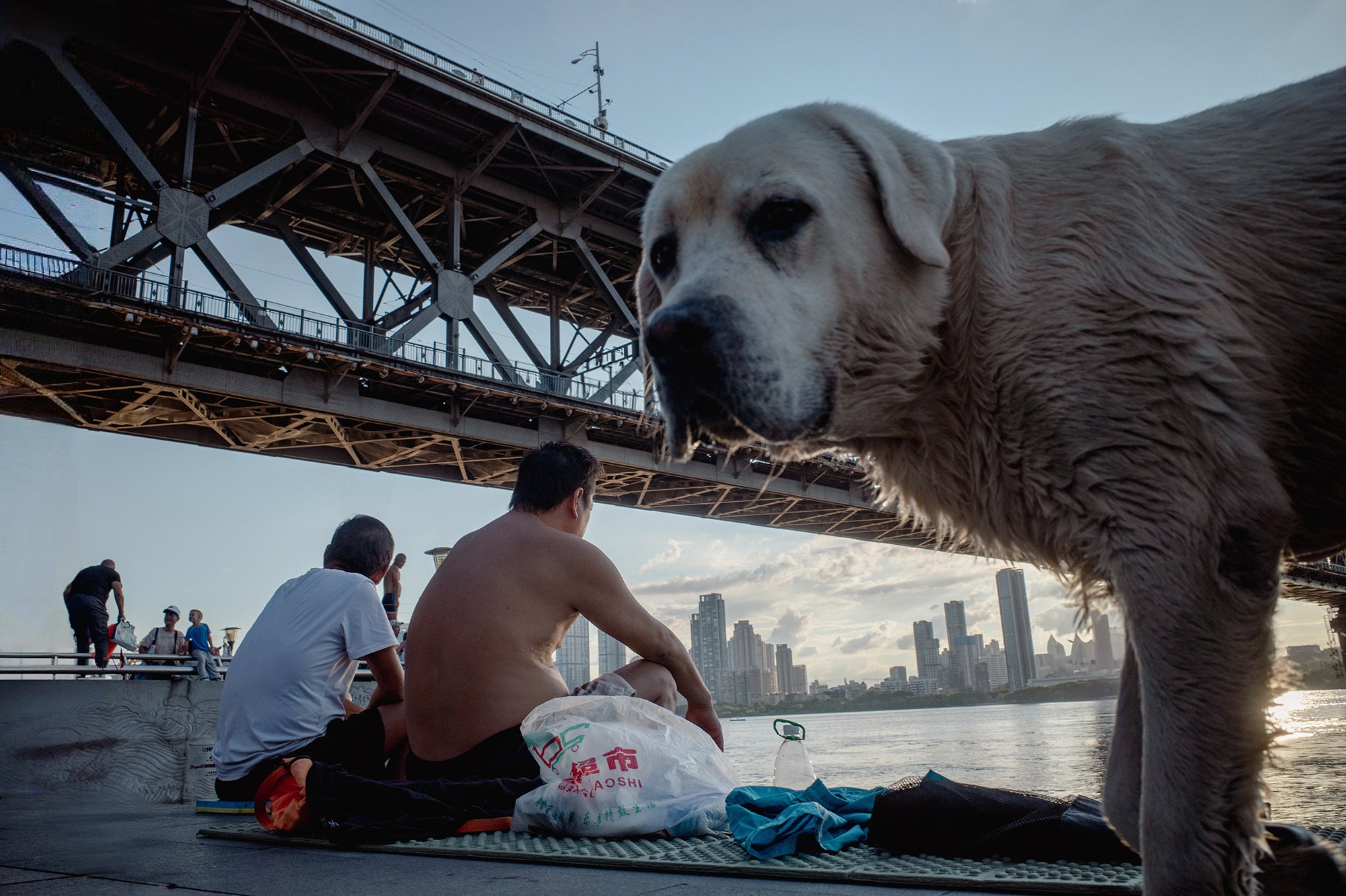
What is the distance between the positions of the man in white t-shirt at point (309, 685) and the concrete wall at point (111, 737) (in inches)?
171

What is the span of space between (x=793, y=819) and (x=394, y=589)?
951 centimetres

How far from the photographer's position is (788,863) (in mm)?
1923

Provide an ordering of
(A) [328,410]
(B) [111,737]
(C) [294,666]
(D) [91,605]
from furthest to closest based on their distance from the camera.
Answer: (A) [328,410] < (D) [91,605] < (B) [111,737] < (C) [294,666]

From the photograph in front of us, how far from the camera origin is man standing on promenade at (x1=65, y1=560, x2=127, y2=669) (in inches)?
352

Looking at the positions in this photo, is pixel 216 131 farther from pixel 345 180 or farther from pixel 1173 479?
pixel 1173 479

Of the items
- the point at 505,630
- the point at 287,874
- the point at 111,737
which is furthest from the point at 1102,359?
the point at 111,737

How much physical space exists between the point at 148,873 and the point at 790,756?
9.80ft

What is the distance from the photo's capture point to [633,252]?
28281 mm

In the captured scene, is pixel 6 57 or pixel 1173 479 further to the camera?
pixel 1173 479

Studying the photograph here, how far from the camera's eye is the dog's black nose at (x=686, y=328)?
5.28 ft

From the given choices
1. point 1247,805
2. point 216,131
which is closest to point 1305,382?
point 1247,805

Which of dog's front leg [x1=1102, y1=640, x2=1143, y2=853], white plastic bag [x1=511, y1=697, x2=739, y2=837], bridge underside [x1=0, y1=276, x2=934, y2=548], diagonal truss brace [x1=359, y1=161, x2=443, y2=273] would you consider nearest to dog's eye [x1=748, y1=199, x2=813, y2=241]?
dog's front leg [x1=1102, y1=640, x2=1143, y2=853]

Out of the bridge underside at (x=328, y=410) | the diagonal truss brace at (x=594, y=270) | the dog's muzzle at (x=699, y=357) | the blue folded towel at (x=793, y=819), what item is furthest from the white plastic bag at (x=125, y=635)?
the diagonal truss brace at (x=594, y=270)

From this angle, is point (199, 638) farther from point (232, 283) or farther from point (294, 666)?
point (294, 666)
